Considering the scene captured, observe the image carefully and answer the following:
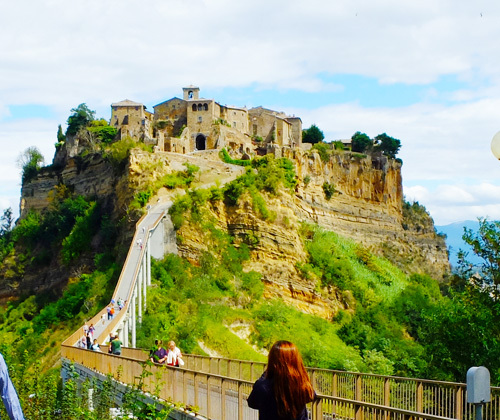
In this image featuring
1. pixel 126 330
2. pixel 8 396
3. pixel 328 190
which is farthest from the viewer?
pixel 328 190

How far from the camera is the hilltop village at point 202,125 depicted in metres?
61.9

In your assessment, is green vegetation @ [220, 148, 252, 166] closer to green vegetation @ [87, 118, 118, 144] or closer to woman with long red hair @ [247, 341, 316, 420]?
green vegetation @ [87, 118, 118, 144]

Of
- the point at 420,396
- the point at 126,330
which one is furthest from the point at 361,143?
the point at 420,396

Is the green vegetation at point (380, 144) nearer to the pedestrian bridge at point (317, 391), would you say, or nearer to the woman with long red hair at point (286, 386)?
the pedestrian bridge at point (317, 391)

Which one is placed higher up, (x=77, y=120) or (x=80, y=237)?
(x=77, y=120)

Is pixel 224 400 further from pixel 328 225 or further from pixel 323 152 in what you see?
pixel 323 152

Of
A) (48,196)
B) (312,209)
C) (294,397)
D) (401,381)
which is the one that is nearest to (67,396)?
(401,381)

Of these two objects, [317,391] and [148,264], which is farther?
[148,264]

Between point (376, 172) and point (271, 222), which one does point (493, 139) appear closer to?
point (271, 222)

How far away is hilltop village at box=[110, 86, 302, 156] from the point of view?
61.9 meters

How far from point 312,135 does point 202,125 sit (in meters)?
12.9

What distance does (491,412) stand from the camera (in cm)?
1297

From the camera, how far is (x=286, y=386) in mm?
8195

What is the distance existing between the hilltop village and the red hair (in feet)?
168
